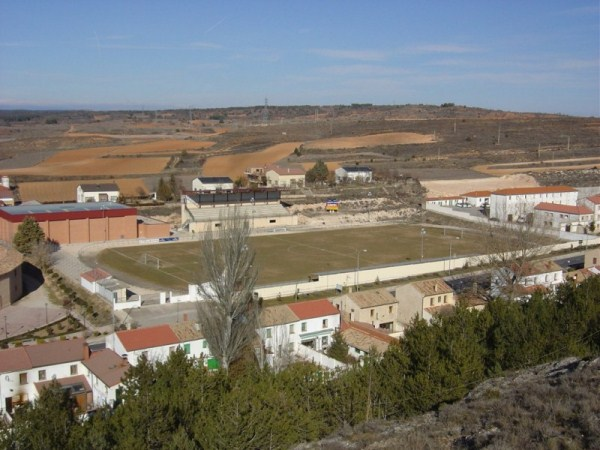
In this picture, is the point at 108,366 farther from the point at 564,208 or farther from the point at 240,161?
the point at 240,161

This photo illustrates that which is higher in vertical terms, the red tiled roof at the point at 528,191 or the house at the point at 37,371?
the red tiled roof at the point at 528,191

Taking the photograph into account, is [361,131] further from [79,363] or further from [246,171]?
[79,363]

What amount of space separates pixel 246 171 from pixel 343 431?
172 ft

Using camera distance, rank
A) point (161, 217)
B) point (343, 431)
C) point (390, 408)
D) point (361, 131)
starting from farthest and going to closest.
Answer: point (361, 131), point (161, 217), point (390, 408), point (343, 431)

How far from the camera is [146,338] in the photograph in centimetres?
1780

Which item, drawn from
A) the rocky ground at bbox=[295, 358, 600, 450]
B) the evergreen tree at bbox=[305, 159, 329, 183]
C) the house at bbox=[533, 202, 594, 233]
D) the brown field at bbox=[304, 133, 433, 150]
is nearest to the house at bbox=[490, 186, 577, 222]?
the house at bbox=[533, 202, 594, 233]

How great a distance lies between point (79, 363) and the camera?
656 inches

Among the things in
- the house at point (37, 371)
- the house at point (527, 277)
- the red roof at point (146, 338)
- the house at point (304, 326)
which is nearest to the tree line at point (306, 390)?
the red roof at point (146, 338)

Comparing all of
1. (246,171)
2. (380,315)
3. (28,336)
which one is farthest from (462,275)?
(246,171)

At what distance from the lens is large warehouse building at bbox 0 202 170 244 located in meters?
34.0

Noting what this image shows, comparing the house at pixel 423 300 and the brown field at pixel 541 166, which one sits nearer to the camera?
the house at pixel 423 300

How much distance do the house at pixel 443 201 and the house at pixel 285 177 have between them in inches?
404

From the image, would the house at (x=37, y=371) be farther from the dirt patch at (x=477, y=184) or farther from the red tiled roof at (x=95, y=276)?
the dirt patch at (x=477, y=184)

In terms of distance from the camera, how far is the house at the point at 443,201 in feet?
160
